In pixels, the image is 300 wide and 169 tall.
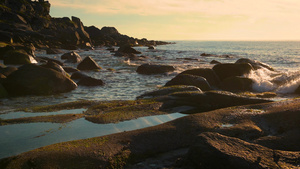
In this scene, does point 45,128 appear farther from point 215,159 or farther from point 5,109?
point 215,159

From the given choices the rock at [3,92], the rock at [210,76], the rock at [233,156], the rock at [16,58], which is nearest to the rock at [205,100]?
the rock at [233,156]

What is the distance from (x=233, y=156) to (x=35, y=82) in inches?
326

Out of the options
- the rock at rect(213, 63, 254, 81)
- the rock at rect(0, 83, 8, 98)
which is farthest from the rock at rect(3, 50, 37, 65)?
the rock at rect(213, 63, 254, 81)

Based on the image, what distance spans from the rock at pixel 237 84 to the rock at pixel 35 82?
22.4 ft

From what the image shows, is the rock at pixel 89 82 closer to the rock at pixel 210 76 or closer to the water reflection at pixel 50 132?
the rock at pixel 210 76

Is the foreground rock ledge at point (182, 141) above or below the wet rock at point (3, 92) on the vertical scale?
above

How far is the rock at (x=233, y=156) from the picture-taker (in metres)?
3.25

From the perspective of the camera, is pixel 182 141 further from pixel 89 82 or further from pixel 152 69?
pixel 152 69

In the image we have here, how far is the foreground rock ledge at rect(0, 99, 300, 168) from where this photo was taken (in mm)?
3480

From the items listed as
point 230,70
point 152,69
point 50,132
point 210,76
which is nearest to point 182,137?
point 50,132

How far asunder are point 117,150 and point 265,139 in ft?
7.94

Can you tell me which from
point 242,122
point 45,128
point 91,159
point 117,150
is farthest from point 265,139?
point 45,128

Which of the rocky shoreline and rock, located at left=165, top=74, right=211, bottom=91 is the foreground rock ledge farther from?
rock, located at left=165, top=74, right=211, bottom=91

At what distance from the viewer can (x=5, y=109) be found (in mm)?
7133
